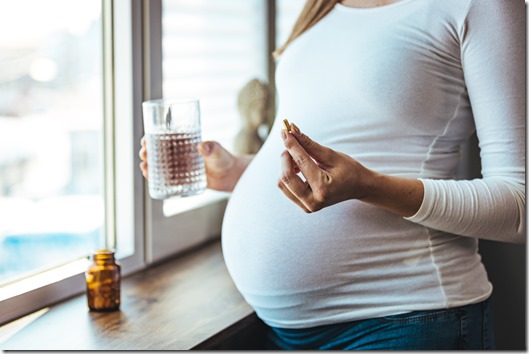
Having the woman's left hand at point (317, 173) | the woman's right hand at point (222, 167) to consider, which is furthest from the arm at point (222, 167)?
the woman's left hand at point (317, 173)

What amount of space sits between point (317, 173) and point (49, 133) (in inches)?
24.4

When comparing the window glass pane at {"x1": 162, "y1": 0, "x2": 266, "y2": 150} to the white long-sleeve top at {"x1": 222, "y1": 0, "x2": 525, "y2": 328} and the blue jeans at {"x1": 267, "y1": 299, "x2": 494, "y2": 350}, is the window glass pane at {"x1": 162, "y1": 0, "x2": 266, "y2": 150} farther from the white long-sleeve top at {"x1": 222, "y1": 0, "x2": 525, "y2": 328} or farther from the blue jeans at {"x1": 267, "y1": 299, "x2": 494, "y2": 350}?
the blue jeans at {"x1": 267, "y1": 299, "x2": 494, "y2": 350}

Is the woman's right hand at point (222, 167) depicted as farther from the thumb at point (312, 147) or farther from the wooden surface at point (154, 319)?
the thumb at point (312, 147)

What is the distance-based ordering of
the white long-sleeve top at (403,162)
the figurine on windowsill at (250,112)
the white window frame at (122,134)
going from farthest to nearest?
the figurine on windowsill at (250,112) → the white window frame at (122,134) → the white long-sleeve top at (403,162)

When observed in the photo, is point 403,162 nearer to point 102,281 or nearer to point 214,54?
point 102,281

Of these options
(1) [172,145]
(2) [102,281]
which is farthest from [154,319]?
(1) [172,145]

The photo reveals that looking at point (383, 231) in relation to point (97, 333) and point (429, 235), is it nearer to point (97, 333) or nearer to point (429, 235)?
point (429, 235)

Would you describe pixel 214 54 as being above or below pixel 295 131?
above

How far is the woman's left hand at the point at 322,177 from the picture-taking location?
0.96m

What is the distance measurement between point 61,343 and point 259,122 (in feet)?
2.81

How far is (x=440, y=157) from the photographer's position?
1.15 metres

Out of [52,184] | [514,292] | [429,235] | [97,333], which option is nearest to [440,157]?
[429,235]

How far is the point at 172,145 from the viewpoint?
4.03ft

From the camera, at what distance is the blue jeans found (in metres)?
1.12
